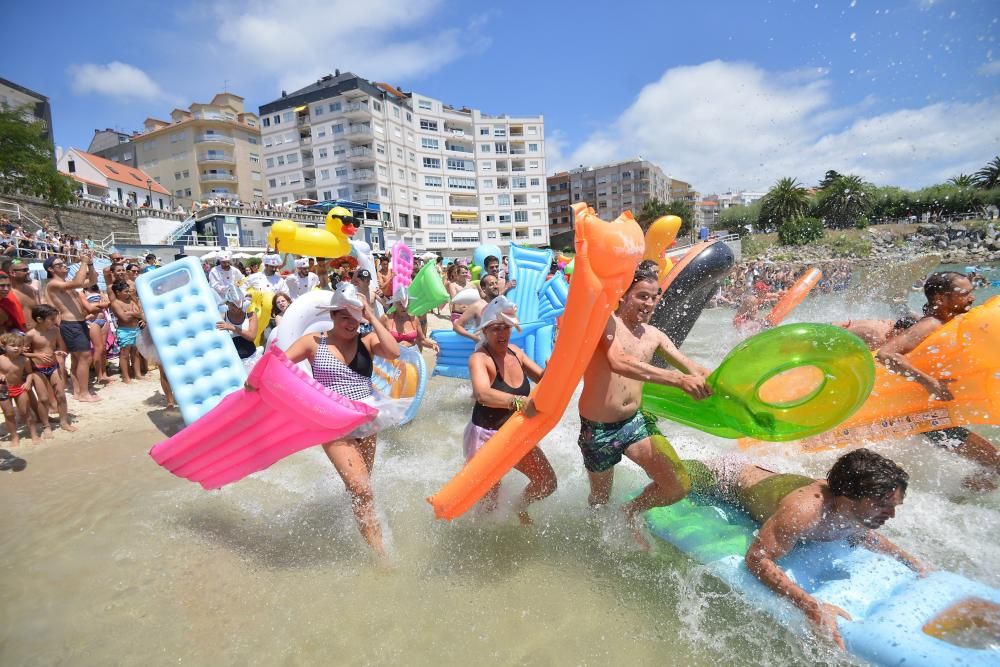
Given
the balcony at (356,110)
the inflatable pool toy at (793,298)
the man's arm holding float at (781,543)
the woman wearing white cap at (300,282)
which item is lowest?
the man's arm holding float at (781,543)

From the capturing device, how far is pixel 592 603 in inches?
112

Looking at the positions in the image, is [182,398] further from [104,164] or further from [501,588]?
[104,164]

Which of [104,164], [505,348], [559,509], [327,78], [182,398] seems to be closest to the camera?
[505,348]

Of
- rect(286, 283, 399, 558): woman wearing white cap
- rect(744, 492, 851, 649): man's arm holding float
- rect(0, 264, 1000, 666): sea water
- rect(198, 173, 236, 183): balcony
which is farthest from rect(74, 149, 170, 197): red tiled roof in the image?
rect(744, 492, 851, 649): man's arm holding float

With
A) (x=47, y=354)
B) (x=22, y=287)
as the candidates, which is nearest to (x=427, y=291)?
(x=47, y=354)

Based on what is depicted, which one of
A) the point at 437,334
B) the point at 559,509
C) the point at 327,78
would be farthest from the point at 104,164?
the point at 559,509

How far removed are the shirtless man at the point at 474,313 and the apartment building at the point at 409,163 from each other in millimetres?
37132

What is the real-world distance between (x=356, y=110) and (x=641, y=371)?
1972 inches

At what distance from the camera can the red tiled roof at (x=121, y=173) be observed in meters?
43.5

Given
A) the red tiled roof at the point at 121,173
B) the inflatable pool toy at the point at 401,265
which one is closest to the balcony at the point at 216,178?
the red tiled roof at the point at 121,173

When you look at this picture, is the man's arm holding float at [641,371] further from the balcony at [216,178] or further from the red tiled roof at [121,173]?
the balcony at [216,178]

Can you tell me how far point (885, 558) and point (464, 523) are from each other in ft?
7.89

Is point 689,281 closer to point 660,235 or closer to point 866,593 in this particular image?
point 660,235

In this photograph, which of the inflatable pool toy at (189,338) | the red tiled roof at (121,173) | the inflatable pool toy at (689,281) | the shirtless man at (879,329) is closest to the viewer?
the shirtless man at (879,329)
